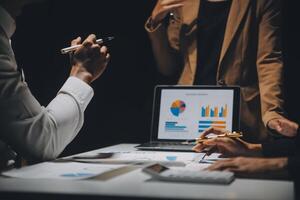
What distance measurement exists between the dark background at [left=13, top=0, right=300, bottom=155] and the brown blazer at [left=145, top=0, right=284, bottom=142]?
283 millimetres

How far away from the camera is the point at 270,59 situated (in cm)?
260

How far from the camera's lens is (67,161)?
1.66 meters

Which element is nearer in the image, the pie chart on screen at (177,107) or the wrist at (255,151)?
the wrist at (255,151)

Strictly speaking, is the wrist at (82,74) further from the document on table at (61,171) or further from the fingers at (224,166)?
the fingers at (224,166)

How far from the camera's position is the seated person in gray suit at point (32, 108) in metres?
1.50

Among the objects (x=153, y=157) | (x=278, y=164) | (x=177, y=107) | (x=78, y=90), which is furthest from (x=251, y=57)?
(x=278, y=164)

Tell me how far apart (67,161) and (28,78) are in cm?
136

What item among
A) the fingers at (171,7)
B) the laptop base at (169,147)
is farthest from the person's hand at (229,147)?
the fingers at (171,7)

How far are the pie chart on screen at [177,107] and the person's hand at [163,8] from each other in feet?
1.92

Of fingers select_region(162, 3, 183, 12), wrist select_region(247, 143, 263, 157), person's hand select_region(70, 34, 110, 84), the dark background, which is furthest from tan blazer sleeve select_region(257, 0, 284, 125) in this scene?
person's hand select_region(70, 34, 110, 84)

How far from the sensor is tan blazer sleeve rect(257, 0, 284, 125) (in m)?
2.59

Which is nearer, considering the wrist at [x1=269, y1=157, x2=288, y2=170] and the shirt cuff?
the wrist at [x1=269, y1=157, x2=288, y2=170]

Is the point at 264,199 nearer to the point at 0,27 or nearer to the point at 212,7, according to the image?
the point at 0,27

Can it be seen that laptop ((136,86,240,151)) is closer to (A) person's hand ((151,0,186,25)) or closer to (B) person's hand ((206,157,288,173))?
(A) person's hand ((151,0,186,25))
